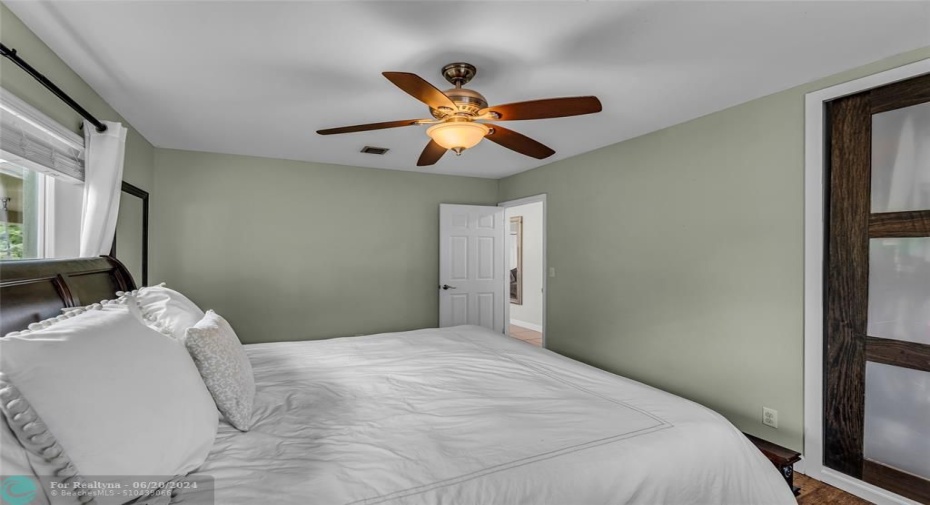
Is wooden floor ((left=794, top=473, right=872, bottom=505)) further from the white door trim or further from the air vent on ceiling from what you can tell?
the air vent on ceiling

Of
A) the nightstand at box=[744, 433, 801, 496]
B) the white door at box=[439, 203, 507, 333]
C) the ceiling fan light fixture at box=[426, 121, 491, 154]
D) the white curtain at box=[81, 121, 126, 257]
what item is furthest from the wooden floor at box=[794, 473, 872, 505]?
the white curtain at box=[81, 121, 126, 257]

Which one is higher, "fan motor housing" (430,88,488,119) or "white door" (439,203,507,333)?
Result: "fan motor housing" (430,88,488,119)

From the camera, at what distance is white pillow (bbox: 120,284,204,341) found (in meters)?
1.56

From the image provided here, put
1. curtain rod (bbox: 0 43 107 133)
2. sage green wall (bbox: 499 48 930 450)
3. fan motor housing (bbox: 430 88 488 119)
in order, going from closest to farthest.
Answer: curtain rod (bbox: 0 43 107 133) < fan motor housing (bbox: 430 88 488 119) < sage green wall (bbox: 499 48 930 450)

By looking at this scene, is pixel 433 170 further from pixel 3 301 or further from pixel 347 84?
pixel 3 301

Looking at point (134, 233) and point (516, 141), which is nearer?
point (516, 141)

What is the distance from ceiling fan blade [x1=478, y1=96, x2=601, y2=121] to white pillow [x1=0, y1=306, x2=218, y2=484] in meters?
1.58

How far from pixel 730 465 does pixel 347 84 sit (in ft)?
8.32

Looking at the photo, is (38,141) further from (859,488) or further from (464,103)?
(859,488)

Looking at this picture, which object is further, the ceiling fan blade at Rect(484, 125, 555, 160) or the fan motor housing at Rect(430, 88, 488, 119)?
the ceiling fan blade at Rect(484, 125, 555, 160)

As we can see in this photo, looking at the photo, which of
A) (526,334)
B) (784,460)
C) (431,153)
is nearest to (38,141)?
(431,153)

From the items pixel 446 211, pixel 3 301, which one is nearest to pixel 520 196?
pixel 446 211

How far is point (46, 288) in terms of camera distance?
1.34 meters

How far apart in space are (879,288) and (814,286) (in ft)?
0.84
